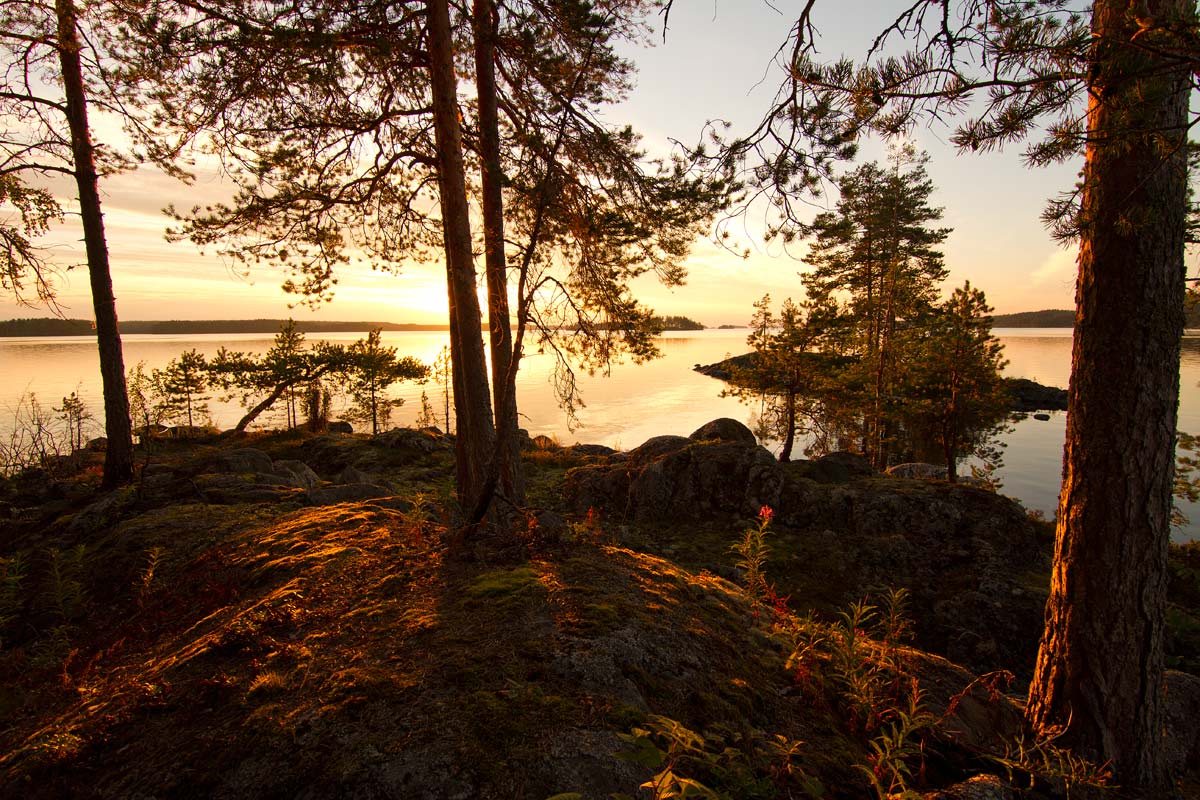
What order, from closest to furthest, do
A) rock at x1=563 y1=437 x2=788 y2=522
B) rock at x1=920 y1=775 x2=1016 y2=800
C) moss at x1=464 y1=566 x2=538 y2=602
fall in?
rock at x1=920 y1=775 x2=1016 y2=800 < moss at x1=464 y1=566 x2=538 y2=602 < rock at x1=563 y1=437 x2=788 y2=522

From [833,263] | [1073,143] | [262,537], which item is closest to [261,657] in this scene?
[262,537]

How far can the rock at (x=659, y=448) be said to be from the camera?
11.9 m

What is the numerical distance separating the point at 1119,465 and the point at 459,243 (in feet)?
19.3

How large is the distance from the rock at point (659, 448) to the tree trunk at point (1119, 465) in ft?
28.3

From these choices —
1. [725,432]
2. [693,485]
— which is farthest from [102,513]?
[725,432]

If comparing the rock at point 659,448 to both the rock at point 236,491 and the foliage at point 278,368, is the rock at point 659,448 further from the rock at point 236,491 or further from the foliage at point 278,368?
the foliage at point 278,368

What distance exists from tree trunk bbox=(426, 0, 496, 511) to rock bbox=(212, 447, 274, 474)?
20.8ft

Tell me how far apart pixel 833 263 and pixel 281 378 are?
A: 24654 millimetres

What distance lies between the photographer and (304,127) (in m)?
6.62

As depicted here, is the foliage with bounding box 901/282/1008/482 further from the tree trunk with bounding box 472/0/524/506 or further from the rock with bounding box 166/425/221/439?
the rock with bounding box 166/425/221/439

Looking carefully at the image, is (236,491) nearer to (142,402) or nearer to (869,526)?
(869,526)

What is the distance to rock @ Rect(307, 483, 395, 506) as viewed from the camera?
298 inches

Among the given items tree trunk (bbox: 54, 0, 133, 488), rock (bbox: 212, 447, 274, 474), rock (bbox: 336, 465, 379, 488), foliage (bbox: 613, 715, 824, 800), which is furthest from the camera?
rock (bbox: 336, 465, 379, 488)

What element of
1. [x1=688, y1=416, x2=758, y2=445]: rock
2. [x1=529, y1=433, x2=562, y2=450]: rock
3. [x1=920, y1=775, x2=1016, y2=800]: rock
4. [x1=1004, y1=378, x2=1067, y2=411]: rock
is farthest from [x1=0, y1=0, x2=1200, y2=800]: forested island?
[x1=1004, y1=378, x2=1067, y2=411]: rock
